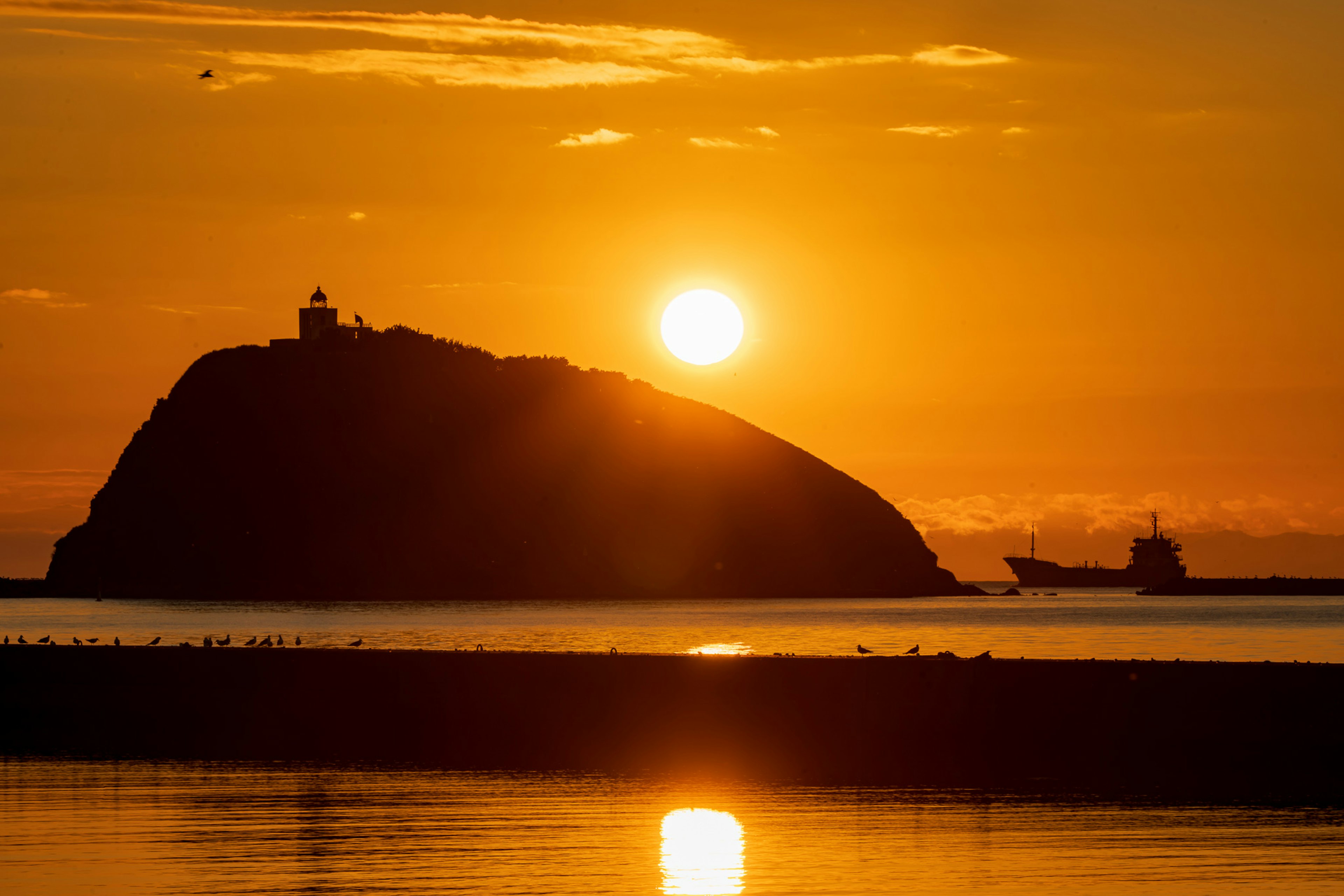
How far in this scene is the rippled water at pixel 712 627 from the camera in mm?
84938

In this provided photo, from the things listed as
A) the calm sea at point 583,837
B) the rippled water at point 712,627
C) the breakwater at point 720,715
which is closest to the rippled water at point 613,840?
the calm sea at point 583,837

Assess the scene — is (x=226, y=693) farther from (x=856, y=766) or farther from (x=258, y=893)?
(x=258, y=893)

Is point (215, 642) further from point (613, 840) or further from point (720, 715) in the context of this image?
point (613, 840)

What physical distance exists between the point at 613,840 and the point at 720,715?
1305 cm

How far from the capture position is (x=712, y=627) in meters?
126

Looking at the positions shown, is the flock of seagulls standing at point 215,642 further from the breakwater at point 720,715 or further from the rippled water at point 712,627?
the breakwater at point 720,715

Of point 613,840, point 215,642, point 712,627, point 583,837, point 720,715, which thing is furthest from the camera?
point 712,627

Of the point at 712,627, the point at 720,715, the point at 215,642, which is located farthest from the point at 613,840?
the point at 712,627

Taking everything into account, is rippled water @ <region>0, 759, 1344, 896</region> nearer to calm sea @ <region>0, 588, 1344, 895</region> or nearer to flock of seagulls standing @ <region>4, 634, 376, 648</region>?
calm sea @ <region>0, 588, 1344, 895</region>

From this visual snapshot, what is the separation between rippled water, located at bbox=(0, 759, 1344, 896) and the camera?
2194 centimetres

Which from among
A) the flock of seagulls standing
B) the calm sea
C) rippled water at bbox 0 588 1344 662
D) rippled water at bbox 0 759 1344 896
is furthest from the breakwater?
rippled water at bbox 0 588 1344 662

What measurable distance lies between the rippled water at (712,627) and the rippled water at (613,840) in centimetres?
4612

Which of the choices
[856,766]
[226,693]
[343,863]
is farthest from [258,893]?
[226,693]

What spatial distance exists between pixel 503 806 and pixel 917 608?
174 metres
